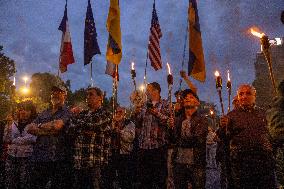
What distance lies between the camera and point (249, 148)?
5.75 metres

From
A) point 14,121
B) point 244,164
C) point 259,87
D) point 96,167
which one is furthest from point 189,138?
point 259,87

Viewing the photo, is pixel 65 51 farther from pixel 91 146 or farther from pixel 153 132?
pixel 91 146

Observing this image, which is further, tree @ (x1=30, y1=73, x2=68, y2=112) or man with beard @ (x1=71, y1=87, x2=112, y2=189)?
tree @ (x1=30, y1=73, x2=68, y2=112)

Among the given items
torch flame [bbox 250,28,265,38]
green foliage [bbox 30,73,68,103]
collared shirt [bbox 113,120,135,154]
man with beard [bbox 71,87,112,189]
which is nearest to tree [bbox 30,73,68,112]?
green foliage [bbox 30,73,68,103]

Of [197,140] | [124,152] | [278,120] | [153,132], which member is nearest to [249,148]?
[197,140]

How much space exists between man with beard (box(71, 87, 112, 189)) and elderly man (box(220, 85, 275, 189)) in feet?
6.82

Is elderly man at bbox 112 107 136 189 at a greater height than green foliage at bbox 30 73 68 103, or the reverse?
green foliage at bbox 30 73 68 103

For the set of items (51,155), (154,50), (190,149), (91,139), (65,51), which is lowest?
(51,155)

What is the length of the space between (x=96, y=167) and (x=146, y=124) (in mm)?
1978

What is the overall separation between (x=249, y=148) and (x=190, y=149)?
1179mm

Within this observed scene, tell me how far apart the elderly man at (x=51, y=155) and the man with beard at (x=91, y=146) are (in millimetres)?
342

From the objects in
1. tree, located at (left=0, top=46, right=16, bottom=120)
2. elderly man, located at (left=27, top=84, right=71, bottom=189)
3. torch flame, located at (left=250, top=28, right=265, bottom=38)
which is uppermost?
tree, located at (left=0, top=46, right=16, bottom=120)

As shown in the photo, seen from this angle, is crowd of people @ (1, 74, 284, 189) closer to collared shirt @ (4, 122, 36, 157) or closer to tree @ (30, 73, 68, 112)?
collared shirt @ (4, 122, 36, 157)

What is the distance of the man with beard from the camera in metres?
5.96
